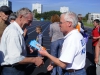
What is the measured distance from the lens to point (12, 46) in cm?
298

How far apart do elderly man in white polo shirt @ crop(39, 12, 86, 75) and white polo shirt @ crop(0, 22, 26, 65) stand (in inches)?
13.9

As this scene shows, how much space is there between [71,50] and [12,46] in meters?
0.86

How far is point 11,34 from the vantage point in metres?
3.02

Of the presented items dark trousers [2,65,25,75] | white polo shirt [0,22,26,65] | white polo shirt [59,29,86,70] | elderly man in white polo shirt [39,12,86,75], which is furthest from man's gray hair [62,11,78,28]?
dark trousers [2,65,25,75]

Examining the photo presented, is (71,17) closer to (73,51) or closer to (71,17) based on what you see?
(71,17)

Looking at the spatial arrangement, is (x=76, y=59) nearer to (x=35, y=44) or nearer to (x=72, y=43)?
(x=72, y=43)

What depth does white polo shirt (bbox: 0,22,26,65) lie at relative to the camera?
9.82 ft

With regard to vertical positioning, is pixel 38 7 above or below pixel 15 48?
below

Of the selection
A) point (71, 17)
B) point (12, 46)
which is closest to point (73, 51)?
point (71, 17)

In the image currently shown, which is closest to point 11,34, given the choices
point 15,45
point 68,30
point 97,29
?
point 15,45

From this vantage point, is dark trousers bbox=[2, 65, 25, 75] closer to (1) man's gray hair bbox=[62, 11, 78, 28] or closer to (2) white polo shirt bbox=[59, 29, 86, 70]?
(2) white polo shirt bbox=[59, 29, 86, 70]

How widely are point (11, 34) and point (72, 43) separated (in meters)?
0.90

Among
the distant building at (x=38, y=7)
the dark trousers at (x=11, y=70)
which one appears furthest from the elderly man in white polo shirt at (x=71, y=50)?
the distant building at (x=38, y=7)

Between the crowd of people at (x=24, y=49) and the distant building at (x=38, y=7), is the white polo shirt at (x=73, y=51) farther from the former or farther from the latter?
the distant building at (x=38, y=7)
